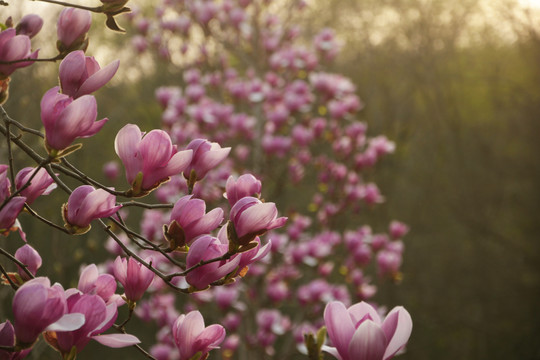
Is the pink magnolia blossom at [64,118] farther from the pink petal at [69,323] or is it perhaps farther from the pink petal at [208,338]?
the pink petal at [208,338]

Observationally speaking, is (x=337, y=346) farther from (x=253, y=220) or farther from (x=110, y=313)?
(x=110, y=313)

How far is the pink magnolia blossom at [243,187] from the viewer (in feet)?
3.48

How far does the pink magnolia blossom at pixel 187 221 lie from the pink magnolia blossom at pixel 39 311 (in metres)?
0.26

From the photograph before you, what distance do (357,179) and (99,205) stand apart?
341 cm

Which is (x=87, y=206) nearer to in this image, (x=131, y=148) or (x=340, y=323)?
(x=131, y=148)

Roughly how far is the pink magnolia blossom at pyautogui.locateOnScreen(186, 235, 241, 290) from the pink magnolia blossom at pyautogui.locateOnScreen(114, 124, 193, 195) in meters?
0.14

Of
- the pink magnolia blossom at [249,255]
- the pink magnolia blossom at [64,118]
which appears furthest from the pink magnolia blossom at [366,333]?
the pink magnolia blossom at [64,118]

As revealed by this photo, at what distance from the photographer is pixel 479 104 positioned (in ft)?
32.2

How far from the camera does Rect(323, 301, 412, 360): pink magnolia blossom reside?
92 centimetres

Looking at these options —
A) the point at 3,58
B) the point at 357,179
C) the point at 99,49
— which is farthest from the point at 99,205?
the point at 99,49

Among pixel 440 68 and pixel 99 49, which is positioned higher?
pixel 440 68

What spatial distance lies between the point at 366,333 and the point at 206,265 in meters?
0.32

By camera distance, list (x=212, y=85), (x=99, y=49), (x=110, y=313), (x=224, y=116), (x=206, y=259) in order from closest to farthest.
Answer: (x=110, y=313) → (x=206, y=259) → (x=224, y=116) → (x=212, y=85) → (x=99, y=49)

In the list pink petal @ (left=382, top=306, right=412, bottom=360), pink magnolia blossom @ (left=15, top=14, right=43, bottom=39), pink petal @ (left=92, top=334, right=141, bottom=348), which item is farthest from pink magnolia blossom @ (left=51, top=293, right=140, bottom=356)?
pink magnolia blossom @ (left=15, top=14, right=43, bottom=39)
